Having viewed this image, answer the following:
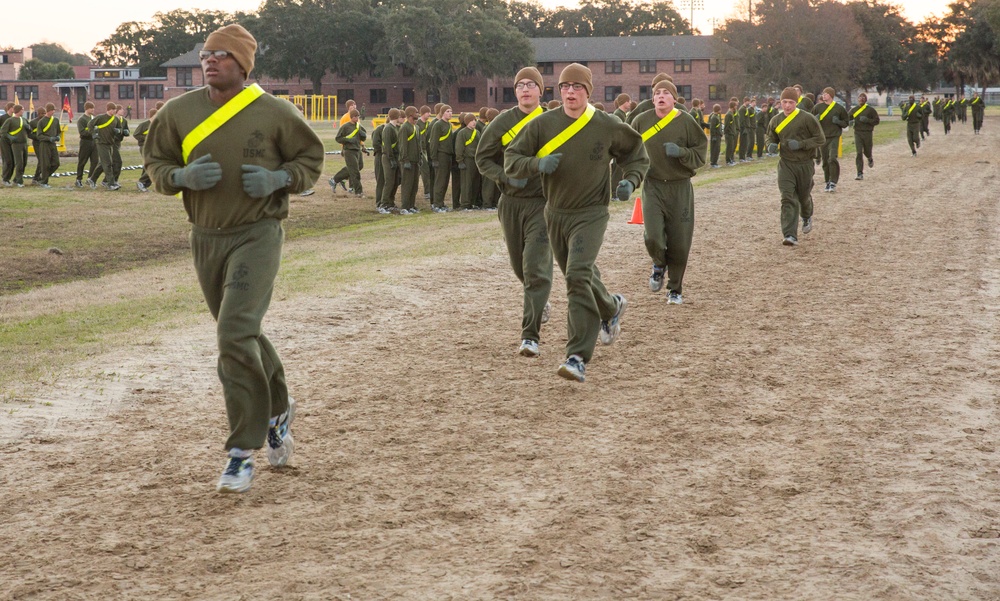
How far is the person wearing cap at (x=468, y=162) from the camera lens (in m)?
21.6

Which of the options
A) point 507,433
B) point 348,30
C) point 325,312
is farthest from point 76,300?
point 348,30

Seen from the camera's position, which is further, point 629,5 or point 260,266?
point 629,5

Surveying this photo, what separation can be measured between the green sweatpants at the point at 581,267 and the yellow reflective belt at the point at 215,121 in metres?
2.97

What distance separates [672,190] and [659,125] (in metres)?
0.70

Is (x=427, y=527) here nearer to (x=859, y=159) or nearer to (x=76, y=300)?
(x=76, y=300)

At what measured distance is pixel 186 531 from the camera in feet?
16.3

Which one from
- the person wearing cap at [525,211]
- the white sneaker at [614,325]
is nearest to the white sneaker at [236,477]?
the person wearing cap at [525,211]

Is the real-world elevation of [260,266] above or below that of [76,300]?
above

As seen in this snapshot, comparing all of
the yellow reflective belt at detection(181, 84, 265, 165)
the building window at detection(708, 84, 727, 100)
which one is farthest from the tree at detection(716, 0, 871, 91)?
the yellow reflective belt at detection(181, 84, 265, 165)

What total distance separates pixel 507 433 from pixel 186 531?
222 centimetres

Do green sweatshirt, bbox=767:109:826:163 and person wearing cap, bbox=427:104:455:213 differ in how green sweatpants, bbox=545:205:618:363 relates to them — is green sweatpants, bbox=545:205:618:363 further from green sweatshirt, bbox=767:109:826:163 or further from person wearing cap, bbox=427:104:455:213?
person wearing cap, bbox=427:104:455:213

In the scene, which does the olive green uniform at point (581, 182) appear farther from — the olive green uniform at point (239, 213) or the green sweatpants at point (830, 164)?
the green sweatpants at point (830, 164)

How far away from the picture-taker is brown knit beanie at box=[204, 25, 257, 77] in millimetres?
5262

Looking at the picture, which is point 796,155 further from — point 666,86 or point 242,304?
point 242,304
